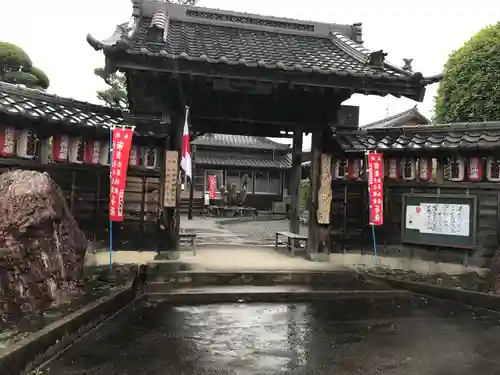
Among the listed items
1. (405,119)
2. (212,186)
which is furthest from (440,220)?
(212,186)

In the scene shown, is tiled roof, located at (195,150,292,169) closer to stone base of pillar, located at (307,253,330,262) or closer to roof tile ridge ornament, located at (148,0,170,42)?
roof tile ridge ornament, located at (148,0,170,42)

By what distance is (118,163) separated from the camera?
310 inches

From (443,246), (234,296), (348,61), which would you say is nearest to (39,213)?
(234,296)

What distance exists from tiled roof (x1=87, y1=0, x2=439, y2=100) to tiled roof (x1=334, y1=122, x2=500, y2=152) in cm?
137

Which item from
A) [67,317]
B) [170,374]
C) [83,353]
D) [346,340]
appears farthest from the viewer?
[346,340]

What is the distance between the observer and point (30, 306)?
5.24 metres

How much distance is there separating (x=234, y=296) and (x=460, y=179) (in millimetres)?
5450

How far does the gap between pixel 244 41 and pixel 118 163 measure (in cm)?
461

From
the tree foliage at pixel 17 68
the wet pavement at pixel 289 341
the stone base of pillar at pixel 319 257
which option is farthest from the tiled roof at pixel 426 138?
the tree foliage at pixel 17 68

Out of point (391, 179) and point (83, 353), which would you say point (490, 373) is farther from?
point (391, 179)

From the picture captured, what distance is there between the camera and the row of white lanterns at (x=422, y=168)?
8.59 m

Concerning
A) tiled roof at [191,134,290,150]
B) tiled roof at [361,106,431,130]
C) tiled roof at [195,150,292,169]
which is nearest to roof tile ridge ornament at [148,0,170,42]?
tiled roof at [195,150,292,169]

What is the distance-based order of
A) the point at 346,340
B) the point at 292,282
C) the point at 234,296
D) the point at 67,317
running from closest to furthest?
1. the point at 67,317
2. the point at 346,340
3. the point at 234,296
4. the point at 292,282

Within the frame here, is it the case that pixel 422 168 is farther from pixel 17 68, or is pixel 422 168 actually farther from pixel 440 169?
pixel 17 68
